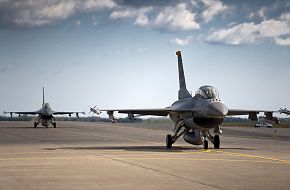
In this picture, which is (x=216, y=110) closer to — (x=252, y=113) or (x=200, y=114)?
(x=200, y=114)

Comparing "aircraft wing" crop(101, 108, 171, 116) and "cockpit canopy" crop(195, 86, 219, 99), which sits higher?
"cockpit canopy" crop(195, 86, 219, 99)

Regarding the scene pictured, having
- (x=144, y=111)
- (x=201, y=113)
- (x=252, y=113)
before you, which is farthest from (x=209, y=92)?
(x=252, y=113)

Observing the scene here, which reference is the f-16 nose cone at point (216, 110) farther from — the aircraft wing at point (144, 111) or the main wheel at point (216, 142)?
the aircraft wing at point (144, 111)

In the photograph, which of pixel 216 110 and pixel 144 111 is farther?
pixel 144 111

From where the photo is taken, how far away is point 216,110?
21.3m

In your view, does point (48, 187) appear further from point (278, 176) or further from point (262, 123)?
point (262, 123)

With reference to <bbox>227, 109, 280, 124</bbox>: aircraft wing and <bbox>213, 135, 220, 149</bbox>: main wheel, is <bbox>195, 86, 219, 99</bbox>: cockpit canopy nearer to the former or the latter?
<bbox>213, 135, 220, 149</bbox>: main wheel

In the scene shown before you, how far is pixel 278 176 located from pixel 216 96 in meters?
11.0

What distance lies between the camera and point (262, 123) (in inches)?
3418

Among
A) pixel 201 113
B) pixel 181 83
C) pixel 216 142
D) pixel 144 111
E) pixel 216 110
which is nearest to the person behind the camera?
pixel 216 110

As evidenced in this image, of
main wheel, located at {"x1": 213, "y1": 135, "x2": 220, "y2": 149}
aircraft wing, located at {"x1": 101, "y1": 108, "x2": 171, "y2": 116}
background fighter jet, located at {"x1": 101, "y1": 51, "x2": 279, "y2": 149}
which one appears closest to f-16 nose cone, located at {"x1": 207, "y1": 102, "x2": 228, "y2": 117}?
background fighter jet, located at {"x1": 101, "y1": 51, "x2": 279, "y2": 149}

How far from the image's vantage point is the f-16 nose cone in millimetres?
21312

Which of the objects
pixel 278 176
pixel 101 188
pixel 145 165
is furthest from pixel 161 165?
pixel 101 188

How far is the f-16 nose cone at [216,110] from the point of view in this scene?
21.3 metres
